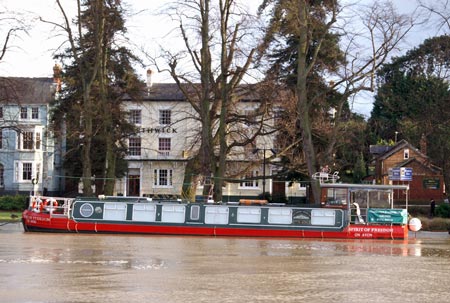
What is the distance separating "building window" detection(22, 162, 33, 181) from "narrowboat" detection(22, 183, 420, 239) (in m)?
37.6

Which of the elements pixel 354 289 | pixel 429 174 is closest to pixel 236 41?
pixel 354 289

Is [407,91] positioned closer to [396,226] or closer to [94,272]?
[396,226]

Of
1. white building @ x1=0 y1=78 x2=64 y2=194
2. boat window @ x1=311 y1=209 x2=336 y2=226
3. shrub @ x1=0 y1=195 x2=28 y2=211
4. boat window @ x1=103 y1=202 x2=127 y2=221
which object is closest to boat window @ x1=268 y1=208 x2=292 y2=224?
boat window @ x1=311 y1=209 x2=336 y2=226

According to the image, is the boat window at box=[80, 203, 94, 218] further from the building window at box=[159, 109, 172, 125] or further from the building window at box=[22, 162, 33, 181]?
the building window at box=[22, 162, 33, 181]

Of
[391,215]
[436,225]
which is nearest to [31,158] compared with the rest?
[436,225]

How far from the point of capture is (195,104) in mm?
43375

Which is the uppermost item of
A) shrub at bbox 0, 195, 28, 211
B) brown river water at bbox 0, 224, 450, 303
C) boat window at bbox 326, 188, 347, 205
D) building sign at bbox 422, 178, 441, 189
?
building sign at bbox 422, 178, 441, 189

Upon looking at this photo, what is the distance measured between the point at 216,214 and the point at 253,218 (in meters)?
1.73

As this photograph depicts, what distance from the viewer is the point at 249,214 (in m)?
35.9

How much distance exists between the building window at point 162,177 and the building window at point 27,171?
37.8ft

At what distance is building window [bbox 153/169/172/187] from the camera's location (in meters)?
74.3

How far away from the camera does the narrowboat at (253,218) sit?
3575 cm

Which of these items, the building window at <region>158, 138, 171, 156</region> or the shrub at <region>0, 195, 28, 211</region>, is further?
the building window at <region>158, 138, 171, 156</region>

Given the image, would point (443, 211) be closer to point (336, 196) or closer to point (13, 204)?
point (336, 196)
